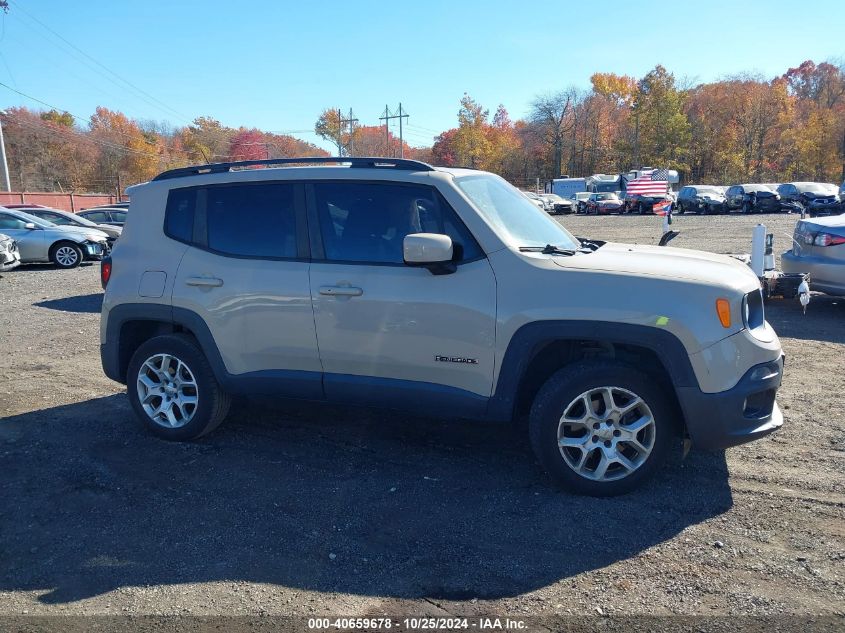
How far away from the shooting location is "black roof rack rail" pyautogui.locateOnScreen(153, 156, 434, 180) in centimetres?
440

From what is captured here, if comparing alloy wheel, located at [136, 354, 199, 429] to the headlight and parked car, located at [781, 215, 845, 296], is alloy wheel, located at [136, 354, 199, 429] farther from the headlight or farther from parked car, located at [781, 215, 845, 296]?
parked car, located at [781, 215, 845, 296]

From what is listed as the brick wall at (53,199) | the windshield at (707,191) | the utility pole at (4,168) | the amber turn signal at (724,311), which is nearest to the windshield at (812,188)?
the windshield at (707,191)

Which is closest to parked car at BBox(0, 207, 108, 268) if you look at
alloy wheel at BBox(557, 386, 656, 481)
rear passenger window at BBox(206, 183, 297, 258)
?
rear passenger window at BBox(206, 183, 297, 258)

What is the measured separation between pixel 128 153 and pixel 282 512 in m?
82.7

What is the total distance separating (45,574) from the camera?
331cm

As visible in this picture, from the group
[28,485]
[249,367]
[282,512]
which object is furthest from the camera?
[249,367]

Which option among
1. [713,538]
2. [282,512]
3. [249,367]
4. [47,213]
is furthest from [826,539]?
[47,213]

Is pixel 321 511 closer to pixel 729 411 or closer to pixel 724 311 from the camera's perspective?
pixel 729 411

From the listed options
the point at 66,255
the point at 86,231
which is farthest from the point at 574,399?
the point at 86,231

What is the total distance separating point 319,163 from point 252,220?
2.09ft

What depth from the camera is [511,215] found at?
4508 mm

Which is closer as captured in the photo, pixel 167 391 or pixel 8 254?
pixel 167 391

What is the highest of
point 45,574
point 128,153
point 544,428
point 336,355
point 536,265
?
point 128,153

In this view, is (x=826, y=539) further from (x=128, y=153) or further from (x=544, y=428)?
(x=128, y=153)
